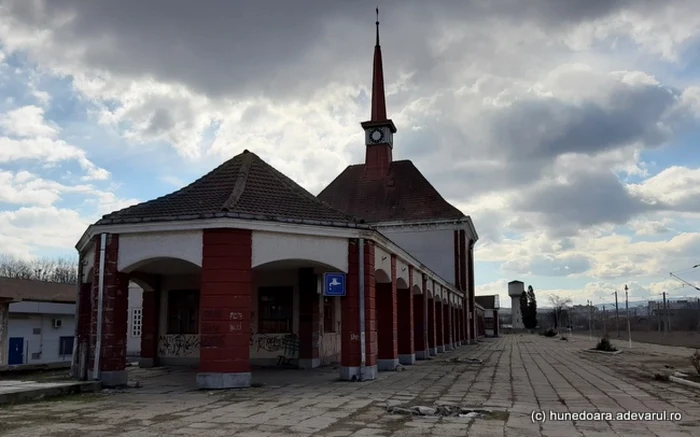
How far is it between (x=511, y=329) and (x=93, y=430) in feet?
289

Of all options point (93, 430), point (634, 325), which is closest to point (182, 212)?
point (93, 430)

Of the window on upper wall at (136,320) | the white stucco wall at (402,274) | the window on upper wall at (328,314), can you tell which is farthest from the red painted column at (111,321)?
the window on upper wall at (136,320)

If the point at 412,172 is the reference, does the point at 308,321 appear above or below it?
below

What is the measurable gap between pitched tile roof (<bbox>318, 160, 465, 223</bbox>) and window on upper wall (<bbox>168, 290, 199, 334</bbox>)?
20265 mm

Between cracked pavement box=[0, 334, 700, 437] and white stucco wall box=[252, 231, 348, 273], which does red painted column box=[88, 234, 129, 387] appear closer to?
cracked pavement box=[0, 334, 700, 437]

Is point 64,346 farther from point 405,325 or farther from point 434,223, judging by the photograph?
point 434,223

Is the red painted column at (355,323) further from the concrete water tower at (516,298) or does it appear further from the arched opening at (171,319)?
the concrete water tower at (516,298)

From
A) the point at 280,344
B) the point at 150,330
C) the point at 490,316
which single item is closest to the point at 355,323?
the point at 280,344

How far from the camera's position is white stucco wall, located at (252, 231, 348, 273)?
14492mm

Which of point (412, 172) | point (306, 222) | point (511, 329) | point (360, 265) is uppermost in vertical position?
point (412, 172)

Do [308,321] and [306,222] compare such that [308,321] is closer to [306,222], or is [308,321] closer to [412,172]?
[306,222]


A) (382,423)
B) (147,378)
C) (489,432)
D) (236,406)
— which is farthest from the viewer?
(147,378)

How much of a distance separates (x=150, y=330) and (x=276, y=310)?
5070 millimetres

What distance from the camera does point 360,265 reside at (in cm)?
1568
